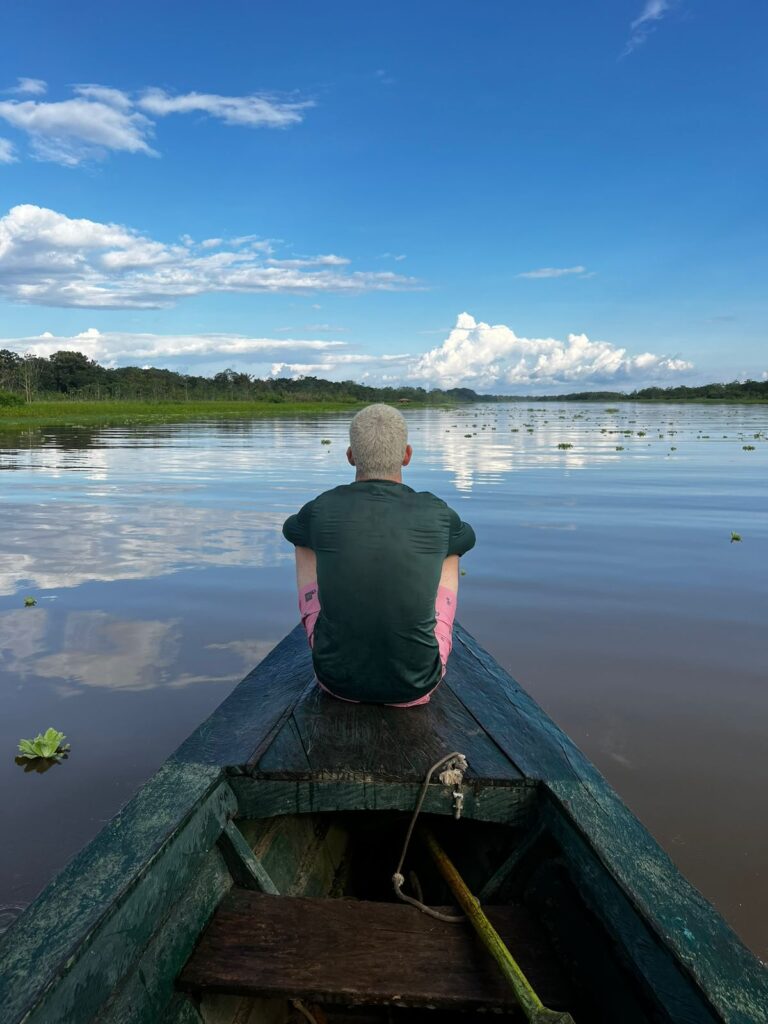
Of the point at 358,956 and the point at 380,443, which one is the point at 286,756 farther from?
the point at 380,443

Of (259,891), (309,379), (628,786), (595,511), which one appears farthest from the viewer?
(309,379)

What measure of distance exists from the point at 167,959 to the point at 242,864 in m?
0.48

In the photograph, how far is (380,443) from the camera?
Result: 3273 millimetres

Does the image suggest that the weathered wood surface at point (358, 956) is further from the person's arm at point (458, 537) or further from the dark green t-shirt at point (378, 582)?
the person's arm at point (458, 537)

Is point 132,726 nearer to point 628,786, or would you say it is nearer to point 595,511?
point 628,786

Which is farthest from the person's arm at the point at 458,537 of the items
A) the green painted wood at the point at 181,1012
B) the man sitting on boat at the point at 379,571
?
the green painted wood at the point at 181,1012

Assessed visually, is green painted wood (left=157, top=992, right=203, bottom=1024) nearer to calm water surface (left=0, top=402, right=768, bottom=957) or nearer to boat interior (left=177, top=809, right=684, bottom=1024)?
boat interior (left=177, top=809, right=684, bottom=1024)

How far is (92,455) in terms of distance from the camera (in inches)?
928

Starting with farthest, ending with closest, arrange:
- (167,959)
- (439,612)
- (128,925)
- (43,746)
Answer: (43,746) < (439,612) < (167,959) < (128,925)

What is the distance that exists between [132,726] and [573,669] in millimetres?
3335

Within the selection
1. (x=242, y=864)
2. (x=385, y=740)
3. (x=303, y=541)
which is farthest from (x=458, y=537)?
(x=242, y=864)

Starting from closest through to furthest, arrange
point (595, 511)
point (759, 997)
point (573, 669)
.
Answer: point (759, 997) < point (573, 669) < point (595, 511)

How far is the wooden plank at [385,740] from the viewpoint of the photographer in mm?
2707

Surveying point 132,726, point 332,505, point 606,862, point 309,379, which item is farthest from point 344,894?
point 309,379
